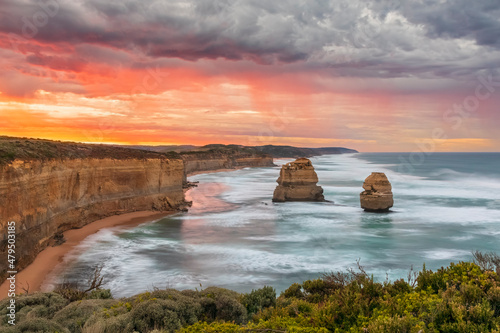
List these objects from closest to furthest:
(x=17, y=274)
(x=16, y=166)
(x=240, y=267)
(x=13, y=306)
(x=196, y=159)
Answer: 1. (x=13, y=306)
2. (x=17, y=274)
3. (x=16, y=166)
4. (x=240, y=267)
5. (x=196, y=159)

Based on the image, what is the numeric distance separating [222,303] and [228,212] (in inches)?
1058

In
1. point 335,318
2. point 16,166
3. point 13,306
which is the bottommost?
point 13,306

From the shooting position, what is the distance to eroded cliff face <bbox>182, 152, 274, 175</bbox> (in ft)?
313

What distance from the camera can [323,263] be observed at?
20281 millimetres

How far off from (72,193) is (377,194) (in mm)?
25756

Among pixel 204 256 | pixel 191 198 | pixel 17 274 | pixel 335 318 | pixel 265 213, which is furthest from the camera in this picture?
pixel 191 198

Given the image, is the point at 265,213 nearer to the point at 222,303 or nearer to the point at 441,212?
the point at 441,212

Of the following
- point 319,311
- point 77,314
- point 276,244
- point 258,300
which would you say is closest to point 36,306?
point 77,314

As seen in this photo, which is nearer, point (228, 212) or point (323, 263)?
point (323, 263)

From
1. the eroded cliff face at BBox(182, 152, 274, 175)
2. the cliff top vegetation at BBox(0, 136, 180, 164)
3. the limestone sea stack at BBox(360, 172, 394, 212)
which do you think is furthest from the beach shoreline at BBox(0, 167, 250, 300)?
the eroded cliff face at BBox(182, 152, 274, 175)

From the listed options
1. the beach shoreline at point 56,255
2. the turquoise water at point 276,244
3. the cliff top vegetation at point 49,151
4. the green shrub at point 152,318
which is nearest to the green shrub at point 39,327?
the green shrub at point 152,318

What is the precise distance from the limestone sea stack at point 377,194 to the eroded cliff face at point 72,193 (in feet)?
60.7

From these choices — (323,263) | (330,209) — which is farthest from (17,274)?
(330,209)

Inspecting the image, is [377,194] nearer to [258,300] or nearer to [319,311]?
[258,300]
